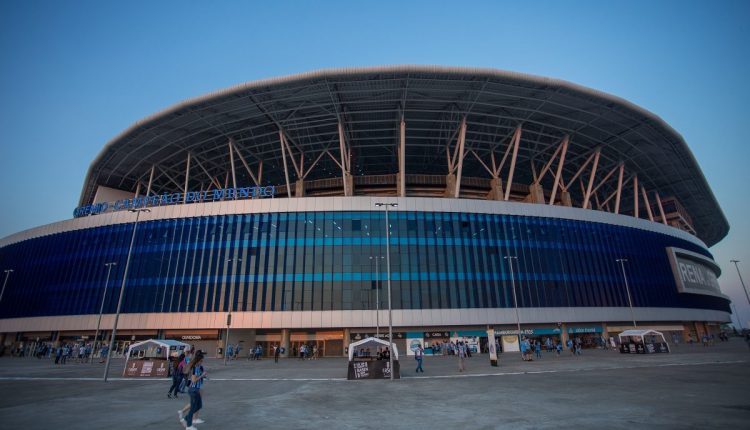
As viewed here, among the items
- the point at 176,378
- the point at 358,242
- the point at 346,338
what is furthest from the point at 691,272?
the point at 176,378

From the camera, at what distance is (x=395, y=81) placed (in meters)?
45.5

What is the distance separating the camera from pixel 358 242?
47.8m

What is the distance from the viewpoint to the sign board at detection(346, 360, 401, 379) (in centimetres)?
2117

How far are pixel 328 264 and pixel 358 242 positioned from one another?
15.2ft

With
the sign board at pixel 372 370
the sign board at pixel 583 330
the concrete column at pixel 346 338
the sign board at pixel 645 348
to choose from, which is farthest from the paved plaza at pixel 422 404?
the sign board at pixel 583 330

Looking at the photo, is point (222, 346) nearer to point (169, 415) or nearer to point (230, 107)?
point (230, 107)

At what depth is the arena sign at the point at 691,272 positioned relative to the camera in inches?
2357

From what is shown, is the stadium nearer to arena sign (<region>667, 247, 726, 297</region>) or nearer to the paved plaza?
arena sign (<region>667, 247, 726, 297</region>)

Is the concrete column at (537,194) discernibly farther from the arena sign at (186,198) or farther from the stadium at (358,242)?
the arena sign at (186,198)

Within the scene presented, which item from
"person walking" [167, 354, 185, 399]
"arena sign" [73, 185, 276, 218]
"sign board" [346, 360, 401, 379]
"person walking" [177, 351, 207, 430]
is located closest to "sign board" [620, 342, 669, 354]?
"sign board" [346, 360, 401, 379]

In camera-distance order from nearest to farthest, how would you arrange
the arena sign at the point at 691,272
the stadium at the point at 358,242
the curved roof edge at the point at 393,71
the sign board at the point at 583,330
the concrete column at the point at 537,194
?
the curved roof edge at the point at 393,71, the stadium at the point at 358,242, the sign board at the point at 583,330, the arena sign at the point at 691,272, the concrete column at the point at 537,194

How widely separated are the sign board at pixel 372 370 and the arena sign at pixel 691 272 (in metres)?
60.2

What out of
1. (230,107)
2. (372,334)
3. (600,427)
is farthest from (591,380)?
(230,107)

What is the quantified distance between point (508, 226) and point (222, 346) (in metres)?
40.1
